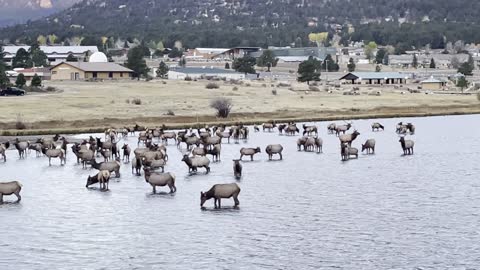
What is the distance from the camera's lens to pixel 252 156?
165 feet

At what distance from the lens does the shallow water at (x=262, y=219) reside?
27000 millimetres

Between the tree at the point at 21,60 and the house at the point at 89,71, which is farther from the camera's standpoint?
the tree at the point at 21,60

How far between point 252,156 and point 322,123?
30.5m

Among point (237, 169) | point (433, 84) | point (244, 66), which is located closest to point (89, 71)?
point (244, 66)

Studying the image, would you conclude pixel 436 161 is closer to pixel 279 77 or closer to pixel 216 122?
pixel 216 122

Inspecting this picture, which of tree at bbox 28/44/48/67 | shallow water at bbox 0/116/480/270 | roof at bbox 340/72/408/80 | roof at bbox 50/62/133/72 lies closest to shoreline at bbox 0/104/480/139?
shallow water at bbox 0/116/480/270

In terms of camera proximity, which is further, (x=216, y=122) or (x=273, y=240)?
(x=216, y=122)

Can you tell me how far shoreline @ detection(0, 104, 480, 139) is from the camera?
70.9 metres

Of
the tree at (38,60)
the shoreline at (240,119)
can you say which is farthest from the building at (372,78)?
the tree at (38,60)

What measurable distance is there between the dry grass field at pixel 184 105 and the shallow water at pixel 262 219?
2861 centimetres

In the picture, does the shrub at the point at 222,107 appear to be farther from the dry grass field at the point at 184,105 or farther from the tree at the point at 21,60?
the tree at the point at 21,60

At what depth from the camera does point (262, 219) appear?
107 ft

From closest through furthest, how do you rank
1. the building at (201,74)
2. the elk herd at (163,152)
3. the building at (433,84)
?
the elk herd at (163,152)
the building at (433,84)
the building at (201,74)

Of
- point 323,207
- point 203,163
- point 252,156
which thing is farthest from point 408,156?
point 323,207
